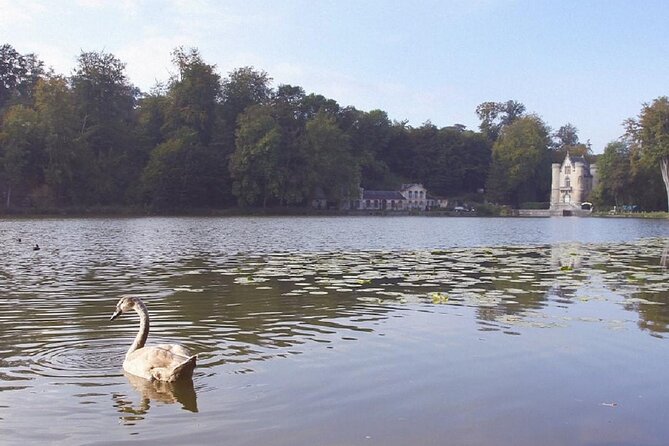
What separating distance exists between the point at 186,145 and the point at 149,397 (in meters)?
88.9

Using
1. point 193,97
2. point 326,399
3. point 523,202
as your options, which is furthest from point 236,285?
point 523,202

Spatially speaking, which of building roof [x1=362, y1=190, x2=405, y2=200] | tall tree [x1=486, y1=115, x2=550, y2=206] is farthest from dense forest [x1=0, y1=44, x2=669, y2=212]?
tall tree [x1=486, y1=115, x2=550, y2=206]

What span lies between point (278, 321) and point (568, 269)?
12040mm

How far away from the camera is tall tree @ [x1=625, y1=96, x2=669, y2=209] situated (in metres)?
94.3

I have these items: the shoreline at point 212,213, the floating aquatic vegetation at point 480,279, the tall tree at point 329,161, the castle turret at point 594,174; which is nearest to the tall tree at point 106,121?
the shoreline at point 212,213

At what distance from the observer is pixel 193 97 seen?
101438mm

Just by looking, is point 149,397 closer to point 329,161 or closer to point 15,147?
point 15,147

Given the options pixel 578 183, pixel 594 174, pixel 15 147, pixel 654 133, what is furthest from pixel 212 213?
pixel 594 174

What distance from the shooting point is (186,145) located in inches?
3676

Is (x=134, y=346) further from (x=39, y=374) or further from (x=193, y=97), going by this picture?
(x=193, y=97)

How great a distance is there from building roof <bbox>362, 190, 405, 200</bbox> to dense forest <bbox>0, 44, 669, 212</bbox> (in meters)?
5.75

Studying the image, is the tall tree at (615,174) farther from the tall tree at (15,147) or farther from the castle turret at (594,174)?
the tall tree at (15,147)

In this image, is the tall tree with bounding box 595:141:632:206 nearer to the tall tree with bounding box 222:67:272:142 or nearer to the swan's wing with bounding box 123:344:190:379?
the tall tree with bounding box 222:67:272:142

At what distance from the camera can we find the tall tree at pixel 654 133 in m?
94.3
